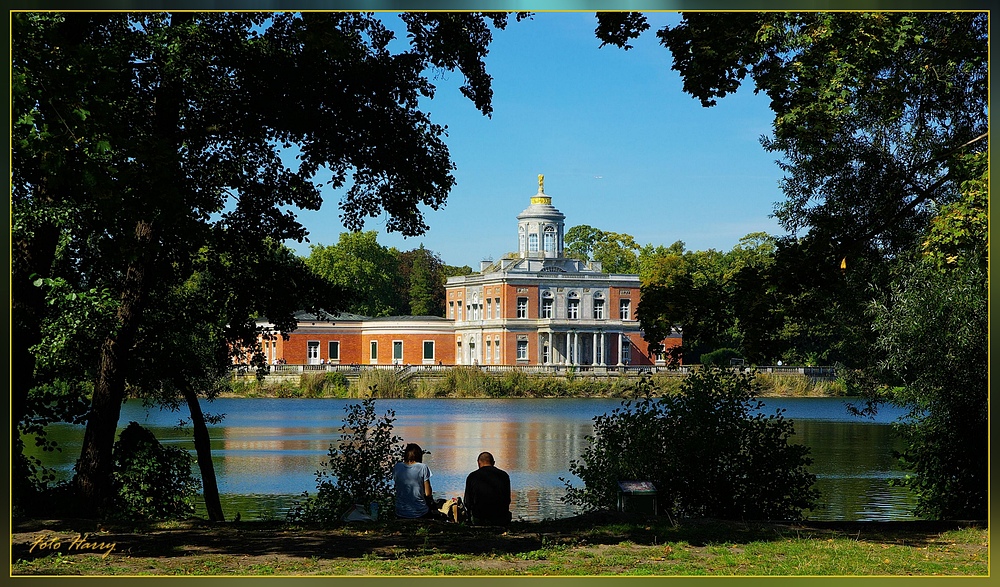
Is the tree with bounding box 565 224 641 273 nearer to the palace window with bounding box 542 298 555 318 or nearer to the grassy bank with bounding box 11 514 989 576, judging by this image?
the palace window with bounding box 542 298 555 318

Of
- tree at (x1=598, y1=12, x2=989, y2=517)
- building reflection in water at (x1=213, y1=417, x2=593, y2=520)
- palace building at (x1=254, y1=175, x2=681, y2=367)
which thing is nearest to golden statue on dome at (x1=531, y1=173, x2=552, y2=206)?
palace building at (x1=254, y1=175, x2=681, y2=367)

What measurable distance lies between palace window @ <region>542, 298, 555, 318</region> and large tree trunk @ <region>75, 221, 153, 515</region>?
179ft

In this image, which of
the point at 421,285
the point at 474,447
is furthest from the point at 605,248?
the point at 474,447

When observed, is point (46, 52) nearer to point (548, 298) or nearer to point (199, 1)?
point (199, 1)

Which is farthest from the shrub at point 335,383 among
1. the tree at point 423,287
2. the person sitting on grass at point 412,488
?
the person sitting on grass at point 412,488

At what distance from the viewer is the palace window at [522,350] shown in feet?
206

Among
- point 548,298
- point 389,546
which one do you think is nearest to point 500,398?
point 548,298

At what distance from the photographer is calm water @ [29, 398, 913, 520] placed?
47.2ft

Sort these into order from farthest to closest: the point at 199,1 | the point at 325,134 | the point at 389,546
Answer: the point at 325,134, the point at 389,546, the point at 199,1

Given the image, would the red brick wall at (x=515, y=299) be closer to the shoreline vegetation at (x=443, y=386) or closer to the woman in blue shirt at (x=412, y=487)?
the shoreline vegetation at (x=443, y=386)

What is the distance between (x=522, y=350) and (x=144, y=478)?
53.2 metres

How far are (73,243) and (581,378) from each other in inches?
1708

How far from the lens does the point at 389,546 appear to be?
278 inches

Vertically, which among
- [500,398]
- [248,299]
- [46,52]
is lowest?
[500,398]
